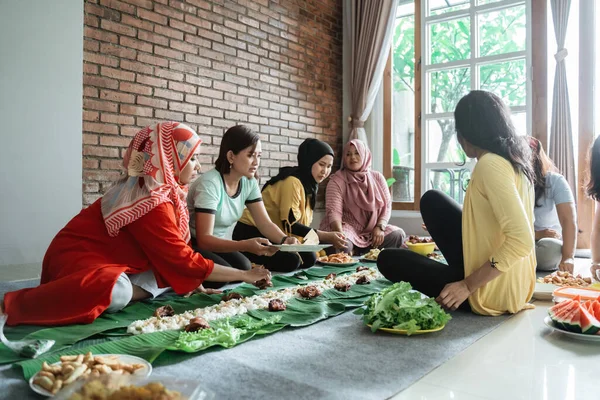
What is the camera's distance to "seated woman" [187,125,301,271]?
9.24 feet

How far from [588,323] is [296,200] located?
2219 mm

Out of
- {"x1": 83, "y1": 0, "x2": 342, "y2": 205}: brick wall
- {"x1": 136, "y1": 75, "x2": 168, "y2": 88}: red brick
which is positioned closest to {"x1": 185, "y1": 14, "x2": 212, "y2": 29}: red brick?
{"x1": 83, "y1": 0, "x2": 342, "y2": 205}: brick wall

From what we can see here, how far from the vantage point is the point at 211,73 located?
4465mm

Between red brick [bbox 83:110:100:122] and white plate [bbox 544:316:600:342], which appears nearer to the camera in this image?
white plate [bbox 544:316:600:342]

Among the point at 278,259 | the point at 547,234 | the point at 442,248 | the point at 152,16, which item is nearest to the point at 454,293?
the point at 442,248

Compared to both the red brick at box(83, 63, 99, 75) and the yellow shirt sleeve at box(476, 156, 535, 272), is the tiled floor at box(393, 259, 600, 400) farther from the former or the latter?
the red brick at box(83, 63, 99, 75)

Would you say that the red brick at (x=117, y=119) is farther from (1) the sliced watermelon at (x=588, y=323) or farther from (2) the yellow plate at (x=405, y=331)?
(1) the sliced watermelon at (x=588, y=323)

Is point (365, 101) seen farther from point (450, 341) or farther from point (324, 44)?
point (450, 341)

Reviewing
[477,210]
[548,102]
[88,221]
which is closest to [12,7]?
[88,221]

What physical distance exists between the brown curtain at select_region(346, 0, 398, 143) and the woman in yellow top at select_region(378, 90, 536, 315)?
379 centimetres

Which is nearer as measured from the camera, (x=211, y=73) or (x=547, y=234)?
(x=547, y=234)

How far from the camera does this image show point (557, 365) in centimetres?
158

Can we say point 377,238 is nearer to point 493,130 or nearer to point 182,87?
point 182,87

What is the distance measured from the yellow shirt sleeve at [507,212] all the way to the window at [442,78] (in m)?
3.47
